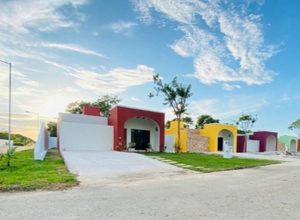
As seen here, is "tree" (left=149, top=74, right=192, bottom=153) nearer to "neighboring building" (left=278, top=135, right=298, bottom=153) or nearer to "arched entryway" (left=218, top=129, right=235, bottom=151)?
"arched entryway" (left=218, top=129, right=235, bottom=151)

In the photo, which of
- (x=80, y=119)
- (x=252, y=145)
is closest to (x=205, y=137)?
(x=252, y=145)

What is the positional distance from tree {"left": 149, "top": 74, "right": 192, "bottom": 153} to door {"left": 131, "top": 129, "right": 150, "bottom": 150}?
135 inches

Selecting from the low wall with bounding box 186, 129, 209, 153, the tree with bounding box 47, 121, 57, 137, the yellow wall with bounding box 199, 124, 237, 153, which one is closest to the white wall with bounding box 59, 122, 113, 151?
the low wall with bounding box 186, 129, 209, 153

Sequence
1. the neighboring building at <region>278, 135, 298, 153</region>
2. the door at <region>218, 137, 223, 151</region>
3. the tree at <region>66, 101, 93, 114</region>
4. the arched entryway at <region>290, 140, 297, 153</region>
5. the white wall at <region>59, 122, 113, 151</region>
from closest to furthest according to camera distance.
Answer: the white wall at <region>59, 122, 113, 151</region>, the door at <region>218, 137, 223, 151</region>, the tree at <region>66, 101, 93, 114</region>, the neighboring building at <region>278, 135, 298, 153</region>, the arched entryway at <region>290, 140, 297, 153</region>

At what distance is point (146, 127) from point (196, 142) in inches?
309

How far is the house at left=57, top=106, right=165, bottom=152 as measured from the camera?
17.9m

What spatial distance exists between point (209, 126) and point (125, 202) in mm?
25623

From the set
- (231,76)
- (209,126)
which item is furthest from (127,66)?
(209,126)

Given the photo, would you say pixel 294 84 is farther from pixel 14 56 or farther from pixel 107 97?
pixel 107 97

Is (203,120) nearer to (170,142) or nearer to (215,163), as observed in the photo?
(170,142)

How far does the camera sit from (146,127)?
22.8m

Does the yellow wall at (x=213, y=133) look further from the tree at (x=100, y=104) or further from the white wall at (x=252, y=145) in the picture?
the tree at (x=100, y=104)

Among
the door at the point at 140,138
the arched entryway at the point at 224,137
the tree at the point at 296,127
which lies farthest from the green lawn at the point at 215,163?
the tree at the point at 296,127

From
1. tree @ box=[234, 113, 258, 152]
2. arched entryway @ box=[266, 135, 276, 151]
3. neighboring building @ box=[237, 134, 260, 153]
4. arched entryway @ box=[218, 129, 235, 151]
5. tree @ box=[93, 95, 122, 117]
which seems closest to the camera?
arched entryway @ box=[218, 129, 235, 151]
